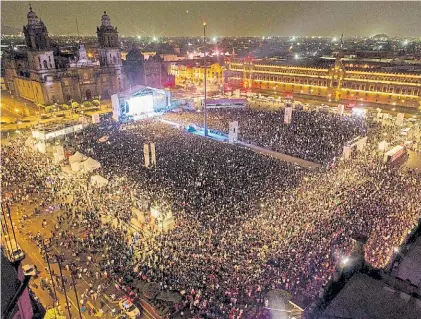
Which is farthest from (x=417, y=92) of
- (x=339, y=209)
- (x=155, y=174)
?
(x=155, y=174)

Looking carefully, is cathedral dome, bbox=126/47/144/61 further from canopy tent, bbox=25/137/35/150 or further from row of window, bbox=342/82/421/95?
row of window, bbox=342/82/421/95

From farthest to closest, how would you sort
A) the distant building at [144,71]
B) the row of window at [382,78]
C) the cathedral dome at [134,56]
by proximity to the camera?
the cathedral dome at [134,56] → the distant building at [144,71] → the row of window at [382,78]

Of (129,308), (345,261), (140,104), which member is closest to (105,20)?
(140,104)

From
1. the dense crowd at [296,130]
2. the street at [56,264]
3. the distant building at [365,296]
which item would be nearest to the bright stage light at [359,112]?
the dense crowd at [296,130]

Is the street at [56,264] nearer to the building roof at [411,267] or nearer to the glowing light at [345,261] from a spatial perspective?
the glowing light at [345,261]

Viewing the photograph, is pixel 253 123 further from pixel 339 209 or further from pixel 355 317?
pixel 355 317
